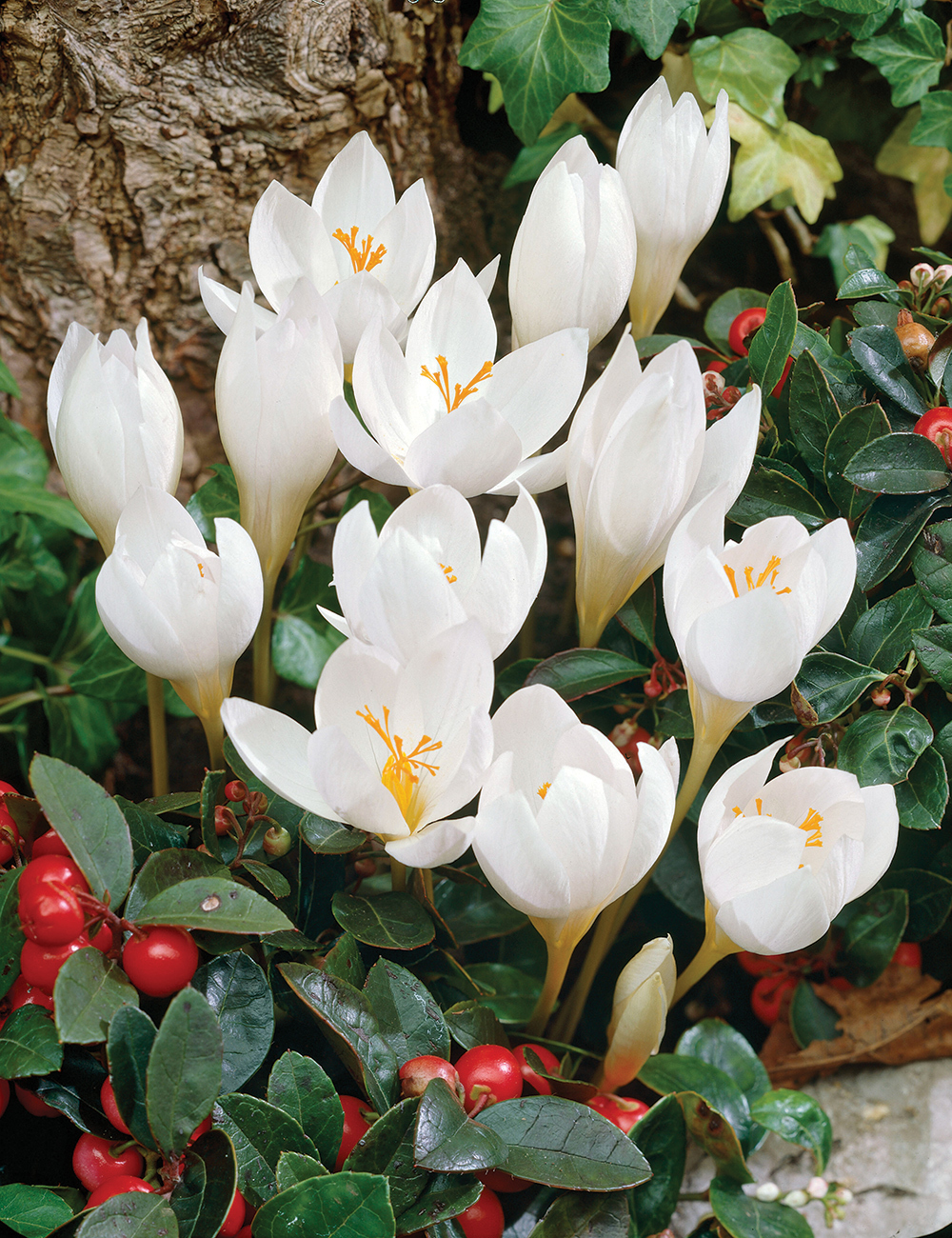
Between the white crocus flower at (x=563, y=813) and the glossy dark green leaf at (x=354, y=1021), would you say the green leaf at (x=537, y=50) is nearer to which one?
the white crocus flower at (x=563, y=813)

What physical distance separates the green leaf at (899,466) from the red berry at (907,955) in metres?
0.36

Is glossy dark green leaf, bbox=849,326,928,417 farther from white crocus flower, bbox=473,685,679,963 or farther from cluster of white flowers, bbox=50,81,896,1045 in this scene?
white crocus flower, bbox=473,685,679,963

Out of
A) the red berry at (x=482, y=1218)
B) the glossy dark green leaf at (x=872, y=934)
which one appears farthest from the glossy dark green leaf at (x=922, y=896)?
the red berry at (x=482, y=1218)

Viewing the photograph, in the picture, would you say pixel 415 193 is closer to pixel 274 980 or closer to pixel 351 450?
pixel 351 450

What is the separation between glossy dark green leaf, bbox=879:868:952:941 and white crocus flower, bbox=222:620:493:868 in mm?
379

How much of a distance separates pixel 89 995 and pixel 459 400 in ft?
1.22

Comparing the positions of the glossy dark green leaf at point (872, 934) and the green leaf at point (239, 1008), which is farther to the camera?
the glossy dark green leaf at point (872, 934)

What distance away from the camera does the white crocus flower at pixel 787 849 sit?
0.42 metres

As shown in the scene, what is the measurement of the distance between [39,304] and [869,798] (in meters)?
0.72

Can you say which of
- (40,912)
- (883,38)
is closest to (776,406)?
(883,38)

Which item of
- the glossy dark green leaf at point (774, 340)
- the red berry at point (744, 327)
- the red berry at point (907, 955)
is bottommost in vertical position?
the red berry at point (907, 955)

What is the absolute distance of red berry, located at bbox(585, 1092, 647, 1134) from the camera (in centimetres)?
51

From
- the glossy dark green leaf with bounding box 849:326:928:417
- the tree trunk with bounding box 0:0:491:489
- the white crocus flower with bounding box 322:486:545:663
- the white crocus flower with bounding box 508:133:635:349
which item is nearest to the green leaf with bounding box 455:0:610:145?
the tree trunk with bounding box 0:0:491:489

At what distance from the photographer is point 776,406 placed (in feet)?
2.01
